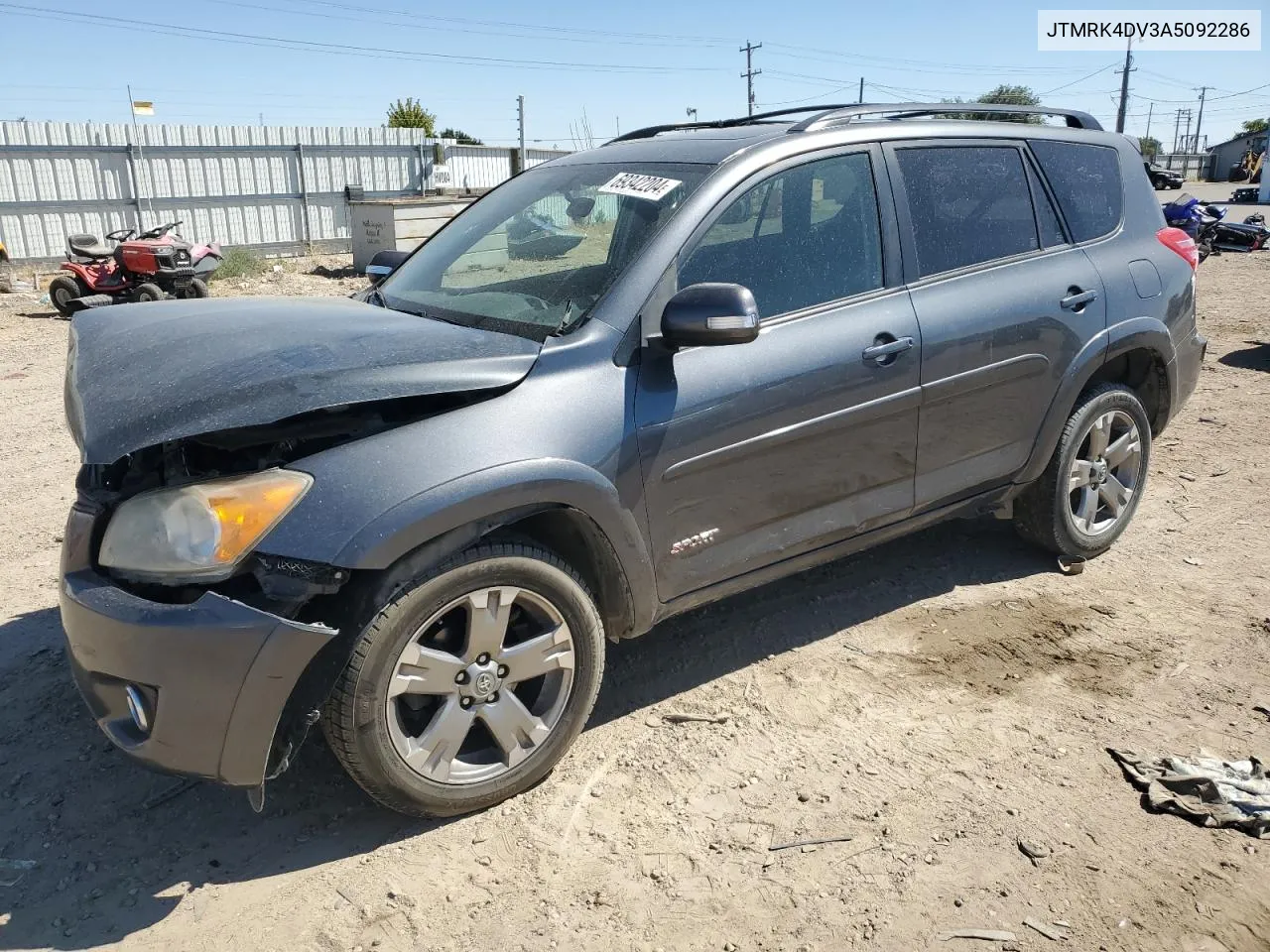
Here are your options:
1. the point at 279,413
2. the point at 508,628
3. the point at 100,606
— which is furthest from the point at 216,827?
the point at 279,413

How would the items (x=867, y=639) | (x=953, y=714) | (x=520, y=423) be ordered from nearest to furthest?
(x=520, y=423) < (x=953, y=714) < (x=867, y=639)

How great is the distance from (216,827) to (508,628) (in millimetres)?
1002

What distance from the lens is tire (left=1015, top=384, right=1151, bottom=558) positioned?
421cm

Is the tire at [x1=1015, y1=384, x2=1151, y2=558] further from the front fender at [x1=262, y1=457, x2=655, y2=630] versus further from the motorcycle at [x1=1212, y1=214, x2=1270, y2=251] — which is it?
the motorcycle at [x1=1212, y1=214, x2=1270, y2=251]

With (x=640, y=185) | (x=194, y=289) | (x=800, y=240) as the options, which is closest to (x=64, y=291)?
(x=194, y=289)

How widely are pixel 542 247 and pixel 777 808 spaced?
2.02 meters

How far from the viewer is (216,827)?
9.33 ft

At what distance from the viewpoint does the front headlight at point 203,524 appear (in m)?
2.38

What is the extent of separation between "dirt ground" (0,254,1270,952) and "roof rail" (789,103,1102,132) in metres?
1.89

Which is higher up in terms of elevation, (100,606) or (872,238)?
(872,238)

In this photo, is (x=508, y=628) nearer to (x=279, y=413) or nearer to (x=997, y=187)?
(x=279, y=413)

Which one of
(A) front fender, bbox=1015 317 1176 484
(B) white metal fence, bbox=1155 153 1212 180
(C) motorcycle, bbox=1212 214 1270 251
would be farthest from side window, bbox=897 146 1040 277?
(B) white metal fence, bbox=1155 153 1212 180

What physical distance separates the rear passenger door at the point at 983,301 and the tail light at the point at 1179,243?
628mm

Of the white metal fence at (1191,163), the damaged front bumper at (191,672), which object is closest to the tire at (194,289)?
the damaged front bumper at (191,672)
